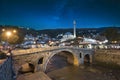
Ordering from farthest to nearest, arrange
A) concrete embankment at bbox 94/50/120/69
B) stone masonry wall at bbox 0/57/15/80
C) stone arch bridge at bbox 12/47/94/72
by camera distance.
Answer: concrete embankment at bbox 94/50/120/69 < stone arch bridge at bbox 12/47/94/72 < stone masonry wall at bbox 0/57/15/80

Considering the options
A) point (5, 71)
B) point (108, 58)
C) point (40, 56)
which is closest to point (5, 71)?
point (5, 71)

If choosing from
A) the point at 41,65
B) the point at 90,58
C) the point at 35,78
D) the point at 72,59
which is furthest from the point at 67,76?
the point at 90,58

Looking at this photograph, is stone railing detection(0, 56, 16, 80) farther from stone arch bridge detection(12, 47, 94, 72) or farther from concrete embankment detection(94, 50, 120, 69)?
concrete embankment detection(94, 50, 120, 69)

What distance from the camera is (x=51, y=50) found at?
35.7m

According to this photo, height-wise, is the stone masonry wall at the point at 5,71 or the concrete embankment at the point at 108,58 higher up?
the stone masonry wall at the point at 5,71

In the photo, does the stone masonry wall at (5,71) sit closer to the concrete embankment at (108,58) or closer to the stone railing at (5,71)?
the stone railing at (5,71)

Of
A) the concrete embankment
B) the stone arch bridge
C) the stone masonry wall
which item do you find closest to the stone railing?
the stone masonry wall

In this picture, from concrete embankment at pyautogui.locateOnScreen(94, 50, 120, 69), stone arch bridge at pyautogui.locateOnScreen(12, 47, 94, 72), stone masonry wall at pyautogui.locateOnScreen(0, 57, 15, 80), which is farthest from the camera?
concrete embankment at pyautogui.locateOnScreen(94, 50, 120, 69)

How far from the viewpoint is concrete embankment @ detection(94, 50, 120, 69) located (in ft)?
149

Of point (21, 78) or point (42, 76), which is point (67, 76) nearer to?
point (42, 76)

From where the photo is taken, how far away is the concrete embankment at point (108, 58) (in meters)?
45.4

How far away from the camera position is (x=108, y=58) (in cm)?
4878

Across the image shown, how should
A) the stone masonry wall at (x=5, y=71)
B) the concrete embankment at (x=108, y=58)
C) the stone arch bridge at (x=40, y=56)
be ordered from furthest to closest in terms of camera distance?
the concrete embankment at (x=108, y=58) < the stone arch bridge at (x=40, y=56) < the stone masonry wall at (x=5, y=71)

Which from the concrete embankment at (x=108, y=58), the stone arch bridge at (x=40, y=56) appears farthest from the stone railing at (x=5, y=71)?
the concrete embankment at (x=108, y=58)
